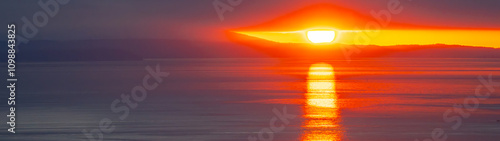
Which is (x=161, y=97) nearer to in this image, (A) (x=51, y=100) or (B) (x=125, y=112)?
(A) (x=51, y=100)

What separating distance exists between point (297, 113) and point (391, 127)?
15.6ft

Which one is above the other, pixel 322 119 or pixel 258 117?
pixel 258 117

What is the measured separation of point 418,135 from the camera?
59.5 feet

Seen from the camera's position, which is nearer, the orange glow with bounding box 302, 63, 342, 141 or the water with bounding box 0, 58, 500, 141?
the orange glow with bounding box 302, 63, 342, 141

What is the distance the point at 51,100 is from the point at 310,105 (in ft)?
31.6

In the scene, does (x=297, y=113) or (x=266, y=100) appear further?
(x=266, y=100)

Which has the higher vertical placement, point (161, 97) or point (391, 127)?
point (161, 97)

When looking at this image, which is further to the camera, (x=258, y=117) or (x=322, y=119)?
(x=258, y=117)

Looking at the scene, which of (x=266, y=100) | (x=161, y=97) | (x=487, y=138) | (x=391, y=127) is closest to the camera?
(x=487, y=138)

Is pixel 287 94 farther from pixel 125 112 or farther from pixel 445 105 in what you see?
pixel 125 112

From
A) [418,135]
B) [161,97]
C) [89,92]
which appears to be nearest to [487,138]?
[418,135]

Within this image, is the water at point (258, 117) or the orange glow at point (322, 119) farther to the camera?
the water at point (258, 117)

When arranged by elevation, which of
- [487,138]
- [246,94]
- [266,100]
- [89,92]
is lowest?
[487,138]

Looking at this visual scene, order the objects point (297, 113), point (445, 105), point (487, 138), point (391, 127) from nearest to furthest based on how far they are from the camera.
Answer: point (487, 138), point (391, 127), point (297, 113), point (445, 105)
